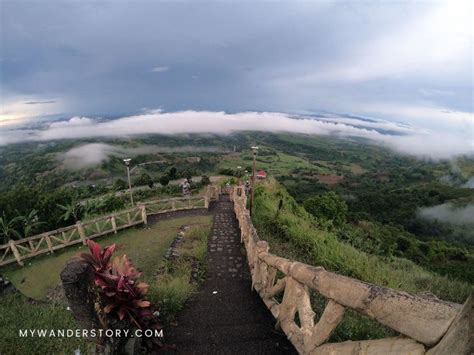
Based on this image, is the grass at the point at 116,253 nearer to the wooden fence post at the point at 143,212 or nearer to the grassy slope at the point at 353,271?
the wooden fence post at the point at 143,212

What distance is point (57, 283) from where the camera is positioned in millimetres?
8953

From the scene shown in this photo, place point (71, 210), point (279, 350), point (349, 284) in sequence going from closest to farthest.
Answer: point (349, 284) → point (279, 350) → point (71, 210)

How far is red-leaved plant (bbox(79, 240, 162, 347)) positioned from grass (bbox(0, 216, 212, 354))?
656mm

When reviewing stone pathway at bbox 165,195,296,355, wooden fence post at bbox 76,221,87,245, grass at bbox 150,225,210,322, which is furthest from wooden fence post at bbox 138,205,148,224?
stone pathway at bbox 165,195,296,355

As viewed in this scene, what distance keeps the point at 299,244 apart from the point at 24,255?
35.2ft

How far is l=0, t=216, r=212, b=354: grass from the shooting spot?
4.04 m

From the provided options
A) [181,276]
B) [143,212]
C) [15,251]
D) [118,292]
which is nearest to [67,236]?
[15,251]

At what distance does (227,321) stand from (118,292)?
6.45ft

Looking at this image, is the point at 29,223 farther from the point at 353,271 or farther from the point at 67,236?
the point at 353,271

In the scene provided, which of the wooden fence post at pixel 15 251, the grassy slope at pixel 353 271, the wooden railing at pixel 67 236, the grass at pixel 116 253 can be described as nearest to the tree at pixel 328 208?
the grass at pixel 116 253

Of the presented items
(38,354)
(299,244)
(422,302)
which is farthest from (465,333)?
(299,244)

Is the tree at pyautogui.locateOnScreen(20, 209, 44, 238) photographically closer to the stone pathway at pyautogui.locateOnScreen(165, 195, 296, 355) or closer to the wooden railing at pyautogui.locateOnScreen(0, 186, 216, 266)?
the wooden railing at pyautogui.locateOnScreen(0, 186, 216, 266)

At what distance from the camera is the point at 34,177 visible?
7912 centimetres

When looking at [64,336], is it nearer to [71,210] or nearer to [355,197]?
[71,210]
